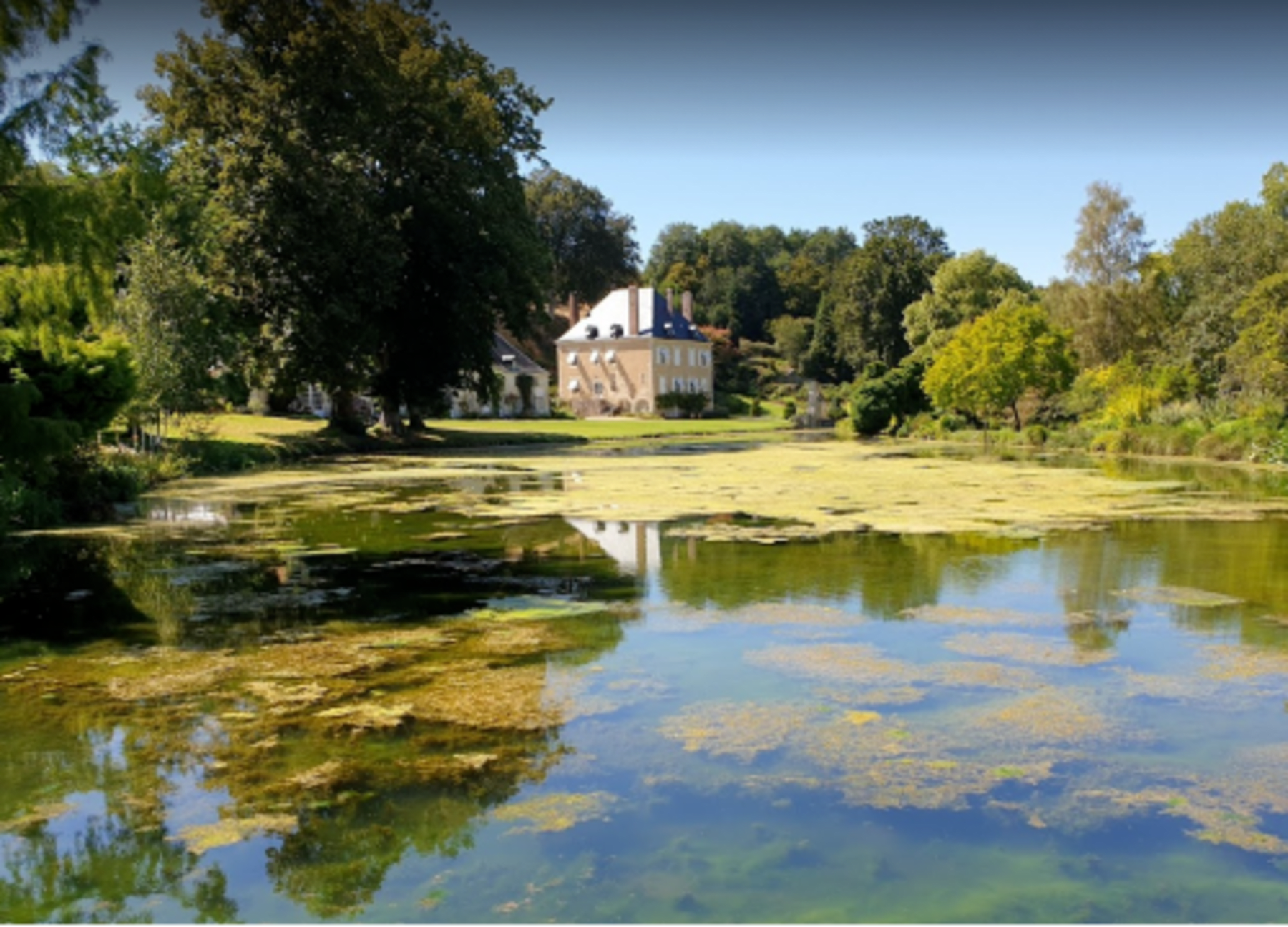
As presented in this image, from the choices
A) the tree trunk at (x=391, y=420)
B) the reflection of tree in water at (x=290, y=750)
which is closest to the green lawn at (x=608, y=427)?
the tree trunk at (x=391, y=420)

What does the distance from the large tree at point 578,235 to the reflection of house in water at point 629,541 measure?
6645cm

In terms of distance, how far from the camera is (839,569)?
10633mm

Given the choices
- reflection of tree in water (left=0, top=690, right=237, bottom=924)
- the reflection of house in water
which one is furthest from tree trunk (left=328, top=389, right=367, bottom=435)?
reflection of tree in water (left=0, top=690, right=237, bottom=924)

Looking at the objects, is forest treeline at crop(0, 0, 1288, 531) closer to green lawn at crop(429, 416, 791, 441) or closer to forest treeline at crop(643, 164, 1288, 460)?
forest treeline at crop(643, 164, 1288, 460)

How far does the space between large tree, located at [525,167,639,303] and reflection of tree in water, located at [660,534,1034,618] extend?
68.7 metres

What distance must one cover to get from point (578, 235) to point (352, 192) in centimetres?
5164

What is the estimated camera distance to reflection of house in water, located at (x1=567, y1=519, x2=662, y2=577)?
1110cm

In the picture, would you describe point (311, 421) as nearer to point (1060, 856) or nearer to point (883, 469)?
point (883, 469)

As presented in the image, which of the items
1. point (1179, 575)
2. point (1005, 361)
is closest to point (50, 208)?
point (1179, 575)

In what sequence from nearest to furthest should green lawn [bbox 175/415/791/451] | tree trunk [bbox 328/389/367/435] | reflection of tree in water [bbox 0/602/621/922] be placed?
reflection of tree in water [bbox 0/602/621/922] → green lawn [bbox 175/415/791/451] → tree trunk [bbox 328/389/367/435]

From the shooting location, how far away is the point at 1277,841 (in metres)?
4.19

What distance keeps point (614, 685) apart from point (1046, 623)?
3.59 meters

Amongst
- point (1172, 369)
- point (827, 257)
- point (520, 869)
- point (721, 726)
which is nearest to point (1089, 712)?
point (721, 726)

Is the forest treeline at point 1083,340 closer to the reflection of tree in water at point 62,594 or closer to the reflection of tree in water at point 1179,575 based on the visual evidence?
the reflection of tree in water at point 1179,575
